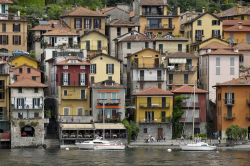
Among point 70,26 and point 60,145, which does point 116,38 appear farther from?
point 60,145

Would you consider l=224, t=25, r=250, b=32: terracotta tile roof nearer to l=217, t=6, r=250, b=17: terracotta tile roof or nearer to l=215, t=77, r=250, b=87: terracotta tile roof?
l=217, t=6, r=250, b=17: terracotta tile roof

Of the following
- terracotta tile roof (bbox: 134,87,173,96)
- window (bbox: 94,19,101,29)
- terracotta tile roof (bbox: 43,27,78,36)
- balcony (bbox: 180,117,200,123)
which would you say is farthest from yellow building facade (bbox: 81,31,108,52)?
balcony (bbox: 180,117,200,123)

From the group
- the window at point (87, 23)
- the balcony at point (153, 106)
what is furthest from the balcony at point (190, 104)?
the window at point (87, 23)

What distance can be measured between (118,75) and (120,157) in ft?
95.0

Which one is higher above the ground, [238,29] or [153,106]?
[238,29]

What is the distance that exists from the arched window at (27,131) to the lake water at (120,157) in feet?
19.7

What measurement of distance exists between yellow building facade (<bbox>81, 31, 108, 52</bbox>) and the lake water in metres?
27.0

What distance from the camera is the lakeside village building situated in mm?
129625

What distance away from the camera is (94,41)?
5768 inches

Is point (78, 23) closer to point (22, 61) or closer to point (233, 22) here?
point (22, 61)

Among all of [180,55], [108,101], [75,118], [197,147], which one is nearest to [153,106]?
[108,101]

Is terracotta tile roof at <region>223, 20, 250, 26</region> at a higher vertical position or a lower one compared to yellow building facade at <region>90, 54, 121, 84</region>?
higher

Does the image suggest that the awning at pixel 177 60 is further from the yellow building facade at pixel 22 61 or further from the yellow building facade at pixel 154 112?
the yellow building facade at pixel 22 61

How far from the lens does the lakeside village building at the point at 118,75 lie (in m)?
130
